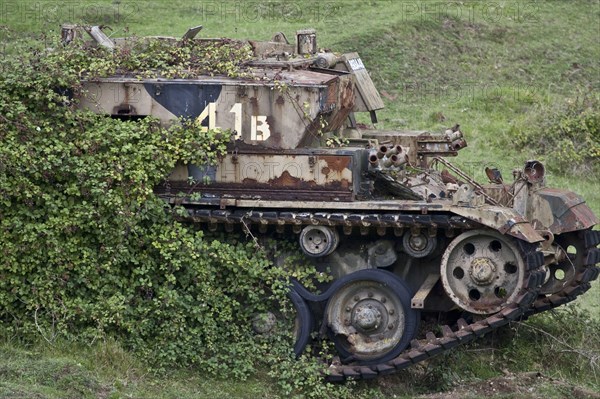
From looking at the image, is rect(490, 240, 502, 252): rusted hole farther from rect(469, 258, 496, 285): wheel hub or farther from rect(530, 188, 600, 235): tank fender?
rect(530, 188, 600, 235): tank fender

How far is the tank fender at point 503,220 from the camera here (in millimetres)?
15438

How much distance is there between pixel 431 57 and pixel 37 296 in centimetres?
1753

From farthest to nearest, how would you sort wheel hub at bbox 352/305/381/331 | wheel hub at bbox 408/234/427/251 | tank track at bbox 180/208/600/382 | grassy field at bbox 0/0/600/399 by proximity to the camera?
1. wheel hub at bbox 352/305/381/331
2. wheel hub at bbox 408/234/427/251
3. grassy field at bbox 0/0/600/399
4. tank track at bbox 180/208/600/382

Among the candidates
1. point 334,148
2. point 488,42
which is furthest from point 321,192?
point 488,42

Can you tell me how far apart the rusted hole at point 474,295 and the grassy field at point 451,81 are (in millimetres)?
1035

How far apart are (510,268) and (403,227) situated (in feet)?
4.45

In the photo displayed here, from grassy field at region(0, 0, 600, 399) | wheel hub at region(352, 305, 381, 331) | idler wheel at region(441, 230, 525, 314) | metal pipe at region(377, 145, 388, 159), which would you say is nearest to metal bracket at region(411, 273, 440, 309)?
idler wheel at region(441, 230, 525, 314)

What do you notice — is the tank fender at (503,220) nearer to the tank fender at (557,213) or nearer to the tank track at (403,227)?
the tank track at (403,227)

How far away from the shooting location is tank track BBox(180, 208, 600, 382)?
15.7 meters

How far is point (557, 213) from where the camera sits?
1664cm

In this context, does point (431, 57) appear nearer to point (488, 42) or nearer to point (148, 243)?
point (488, 42)

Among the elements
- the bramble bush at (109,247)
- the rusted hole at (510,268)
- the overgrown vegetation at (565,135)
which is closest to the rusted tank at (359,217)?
the rusted hole at (510,268)

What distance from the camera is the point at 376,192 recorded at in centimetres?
1692

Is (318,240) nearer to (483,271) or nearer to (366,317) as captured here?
(366,317)
